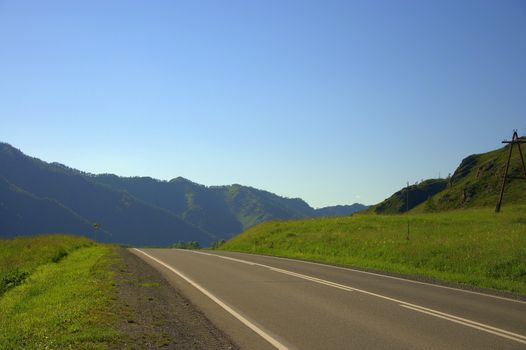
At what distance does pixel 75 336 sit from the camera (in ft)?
25.7

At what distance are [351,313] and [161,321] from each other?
389cm

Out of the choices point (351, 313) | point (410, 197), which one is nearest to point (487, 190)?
point (410, 197)

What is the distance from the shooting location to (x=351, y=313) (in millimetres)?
10633

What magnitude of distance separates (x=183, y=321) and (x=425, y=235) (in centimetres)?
2561

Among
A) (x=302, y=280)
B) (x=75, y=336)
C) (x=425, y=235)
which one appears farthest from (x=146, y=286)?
(x=425, y=235)

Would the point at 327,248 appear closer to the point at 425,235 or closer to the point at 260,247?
the point at 425,235

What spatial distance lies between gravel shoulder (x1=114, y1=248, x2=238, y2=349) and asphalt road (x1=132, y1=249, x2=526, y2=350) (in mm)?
323

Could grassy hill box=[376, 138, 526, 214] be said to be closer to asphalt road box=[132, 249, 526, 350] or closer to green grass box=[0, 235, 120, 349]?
asphalt road box=[132, 249, 526, 350]

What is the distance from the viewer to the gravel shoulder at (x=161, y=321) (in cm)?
799

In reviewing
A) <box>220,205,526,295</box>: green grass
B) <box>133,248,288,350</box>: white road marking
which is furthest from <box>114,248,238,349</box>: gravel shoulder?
<box>220,205,526,295</box>: green grass

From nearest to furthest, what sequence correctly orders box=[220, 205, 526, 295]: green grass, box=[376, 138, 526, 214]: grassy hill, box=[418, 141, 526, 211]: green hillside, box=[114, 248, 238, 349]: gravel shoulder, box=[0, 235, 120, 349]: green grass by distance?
box=[0, 235, 120, 349]: green grass
box=[114, 248, 238, 349]: gravel shoulder
box=[220, 205, 526, 295]: green grass
box=[418, 141, 526, 211]: green hillside
box=[376, 138, 526, 214]: grassy hill

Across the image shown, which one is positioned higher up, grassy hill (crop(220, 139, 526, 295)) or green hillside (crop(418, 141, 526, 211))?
green hillside (crop(418, 141, 526, 211))

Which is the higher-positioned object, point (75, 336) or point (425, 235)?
point (425, 235)

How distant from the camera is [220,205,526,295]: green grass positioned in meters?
19.5
